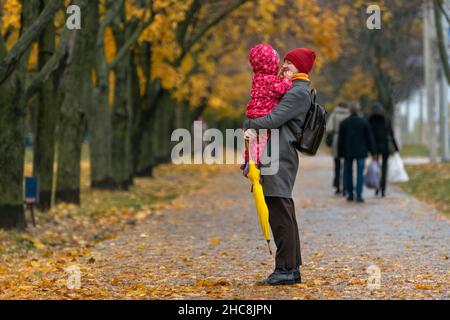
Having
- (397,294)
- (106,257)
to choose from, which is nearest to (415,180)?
(106,257)

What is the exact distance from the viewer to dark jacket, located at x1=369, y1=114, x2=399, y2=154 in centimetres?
2181

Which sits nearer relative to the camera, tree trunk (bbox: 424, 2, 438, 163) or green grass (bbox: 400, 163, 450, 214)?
green grass (bbox: 400, 163, 450, 214)

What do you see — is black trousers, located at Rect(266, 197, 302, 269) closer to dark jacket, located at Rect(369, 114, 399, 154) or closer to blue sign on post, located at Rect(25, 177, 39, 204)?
blue sign on post, located at Rect(25, 177, 39, 204)

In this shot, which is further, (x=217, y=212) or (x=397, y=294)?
(x=217, y=212)

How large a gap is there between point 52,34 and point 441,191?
9342 millimetres

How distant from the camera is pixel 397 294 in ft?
28.9

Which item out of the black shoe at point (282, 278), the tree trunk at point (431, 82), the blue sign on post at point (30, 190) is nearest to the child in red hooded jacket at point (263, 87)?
the black shoe at point (282, 278)

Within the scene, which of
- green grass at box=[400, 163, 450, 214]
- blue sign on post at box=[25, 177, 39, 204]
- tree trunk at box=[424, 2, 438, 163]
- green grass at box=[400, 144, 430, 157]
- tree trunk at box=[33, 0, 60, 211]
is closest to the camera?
blue sign on post at box=[25, 177, 39, 204]

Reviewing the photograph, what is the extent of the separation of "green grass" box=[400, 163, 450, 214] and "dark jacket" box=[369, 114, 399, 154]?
4.23 ft

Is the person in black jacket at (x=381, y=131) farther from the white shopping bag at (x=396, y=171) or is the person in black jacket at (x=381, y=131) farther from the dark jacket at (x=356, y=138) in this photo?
the white shopping bag at (x=396, y=171)

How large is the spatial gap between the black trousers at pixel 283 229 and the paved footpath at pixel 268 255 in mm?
245

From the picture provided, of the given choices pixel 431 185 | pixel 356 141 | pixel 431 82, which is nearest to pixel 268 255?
pixel 356 141

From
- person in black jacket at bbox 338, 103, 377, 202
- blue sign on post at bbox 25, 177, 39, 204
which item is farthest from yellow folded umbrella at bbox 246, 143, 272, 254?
person in black jacket at bbox 338, 103, 377, 202
